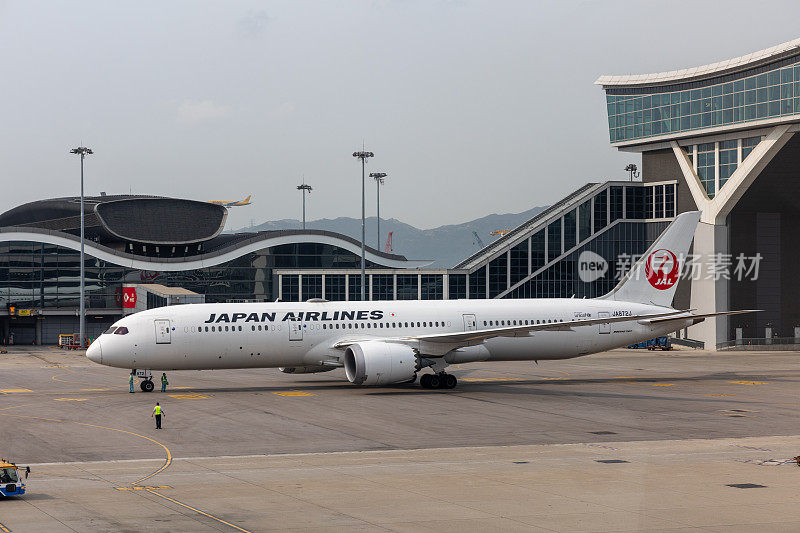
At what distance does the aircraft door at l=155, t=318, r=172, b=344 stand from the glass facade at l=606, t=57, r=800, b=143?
2139 inches

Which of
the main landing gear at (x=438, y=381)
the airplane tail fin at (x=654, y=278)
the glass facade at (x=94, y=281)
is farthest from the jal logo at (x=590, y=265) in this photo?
the main landing gear at (x=438, y=381)

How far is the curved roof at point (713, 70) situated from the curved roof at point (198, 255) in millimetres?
26830

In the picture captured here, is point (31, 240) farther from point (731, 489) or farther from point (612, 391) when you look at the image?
point (731, 489)

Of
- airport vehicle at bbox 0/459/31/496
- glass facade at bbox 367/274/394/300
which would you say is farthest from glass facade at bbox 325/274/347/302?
airport vehicle at bbox 0/459/31/496

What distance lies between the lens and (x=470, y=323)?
1935 inches

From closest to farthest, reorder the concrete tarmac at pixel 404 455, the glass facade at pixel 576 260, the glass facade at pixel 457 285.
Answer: the concrete tarmac at pixel 404 455 < the glass facade at pixel 457 285 < the glass facade at pixel 576 260

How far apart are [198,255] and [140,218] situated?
8.97 metres

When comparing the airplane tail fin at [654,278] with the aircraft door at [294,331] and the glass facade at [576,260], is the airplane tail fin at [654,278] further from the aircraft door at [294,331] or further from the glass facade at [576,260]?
the glass facade at [576,260]

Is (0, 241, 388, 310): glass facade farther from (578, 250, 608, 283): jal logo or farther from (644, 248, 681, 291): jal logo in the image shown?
(644, 248, 681, 291): jal logo

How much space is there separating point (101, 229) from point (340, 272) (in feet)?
98.6

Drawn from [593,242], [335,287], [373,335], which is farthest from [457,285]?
[373,335]

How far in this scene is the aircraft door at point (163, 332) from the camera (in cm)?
4450

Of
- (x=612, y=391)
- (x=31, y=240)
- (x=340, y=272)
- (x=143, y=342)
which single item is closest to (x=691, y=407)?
(x=612, y=391)

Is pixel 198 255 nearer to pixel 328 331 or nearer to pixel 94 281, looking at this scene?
pixel 94 281
